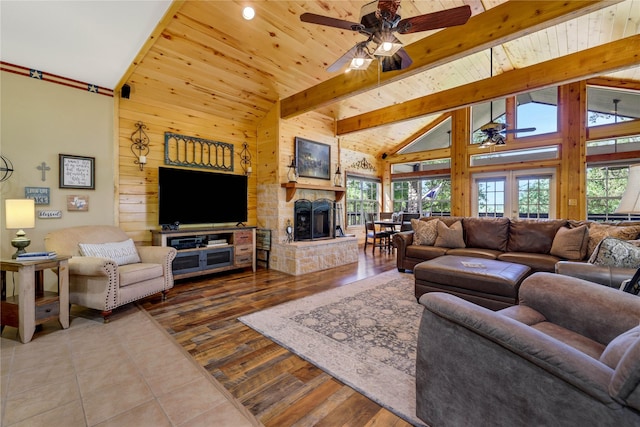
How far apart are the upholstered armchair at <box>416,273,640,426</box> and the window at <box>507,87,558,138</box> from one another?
6146mm

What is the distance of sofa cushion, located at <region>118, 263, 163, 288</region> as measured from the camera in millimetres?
2828

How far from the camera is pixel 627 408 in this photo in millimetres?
782

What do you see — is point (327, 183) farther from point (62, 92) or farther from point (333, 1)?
point (62, 92)

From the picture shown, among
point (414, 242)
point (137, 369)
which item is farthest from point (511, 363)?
point (414, 242)

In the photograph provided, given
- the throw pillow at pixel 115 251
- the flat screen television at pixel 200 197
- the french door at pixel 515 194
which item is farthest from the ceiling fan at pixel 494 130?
the throw pillow at pixel 115 251

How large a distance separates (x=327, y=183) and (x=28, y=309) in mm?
4654

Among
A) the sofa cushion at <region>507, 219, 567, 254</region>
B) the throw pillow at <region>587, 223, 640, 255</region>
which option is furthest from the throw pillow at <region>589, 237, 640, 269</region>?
the sofa cushion at <region>507, 219, 567, 254</region>

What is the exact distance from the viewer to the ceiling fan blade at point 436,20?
2067 millimetres

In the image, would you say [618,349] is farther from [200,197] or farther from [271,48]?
[200,197]

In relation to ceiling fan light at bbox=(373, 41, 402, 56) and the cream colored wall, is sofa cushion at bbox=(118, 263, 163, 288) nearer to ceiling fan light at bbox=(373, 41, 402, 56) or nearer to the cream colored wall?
the cream colored wall

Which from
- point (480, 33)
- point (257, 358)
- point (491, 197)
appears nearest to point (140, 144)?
point (257, 358)

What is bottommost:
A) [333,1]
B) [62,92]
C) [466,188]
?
[466,188]

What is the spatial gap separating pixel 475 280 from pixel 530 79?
9.97 feet

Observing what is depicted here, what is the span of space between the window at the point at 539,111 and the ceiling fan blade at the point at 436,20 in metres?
5.34
